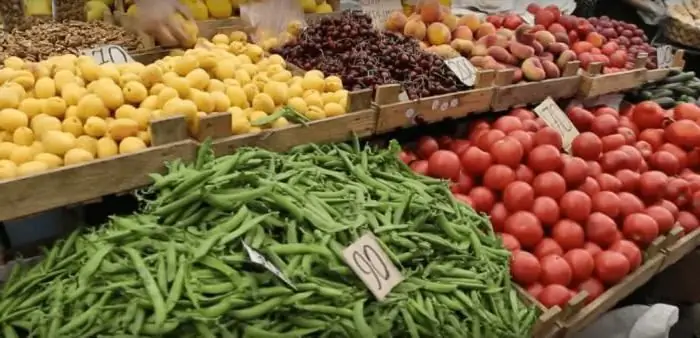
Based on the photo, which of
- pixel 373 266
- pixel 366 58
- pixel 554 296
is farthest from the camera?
pixel 366 58

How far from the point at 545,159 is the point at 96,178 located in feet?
5.19

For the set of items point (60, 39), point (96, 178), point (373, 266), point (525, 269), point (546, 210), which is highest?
point (60, 39)

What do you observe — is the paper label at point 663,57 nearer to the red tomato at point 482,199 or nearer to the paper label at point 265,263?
the red tomato at point 482,199

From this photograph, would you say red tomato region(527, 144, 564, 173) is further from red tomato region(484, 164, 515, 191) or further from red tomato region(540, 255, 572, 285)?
red tomato region(540, 255, 572, 285)

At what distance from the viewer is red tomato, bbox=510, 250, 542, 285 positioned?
2.05m

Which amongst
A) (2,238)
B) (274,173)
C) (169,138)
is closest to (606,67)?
(274,173)

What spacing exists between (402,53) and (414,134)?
350mm

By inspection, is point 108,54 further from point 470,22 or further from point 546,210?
point 470,22

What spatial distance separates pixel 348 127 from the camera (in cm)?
220

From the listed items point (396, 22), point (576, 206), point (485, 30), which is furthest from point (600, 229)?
point (396, 22)

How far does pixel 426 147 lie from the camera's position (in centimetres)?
249

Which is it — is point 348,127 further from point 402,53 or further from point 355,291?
point 355,291

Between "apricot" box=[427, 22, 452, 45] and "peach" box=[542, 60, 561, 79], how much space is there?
20.6 inches

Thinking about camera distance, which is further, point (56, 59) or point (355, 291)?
point (56, 59)
